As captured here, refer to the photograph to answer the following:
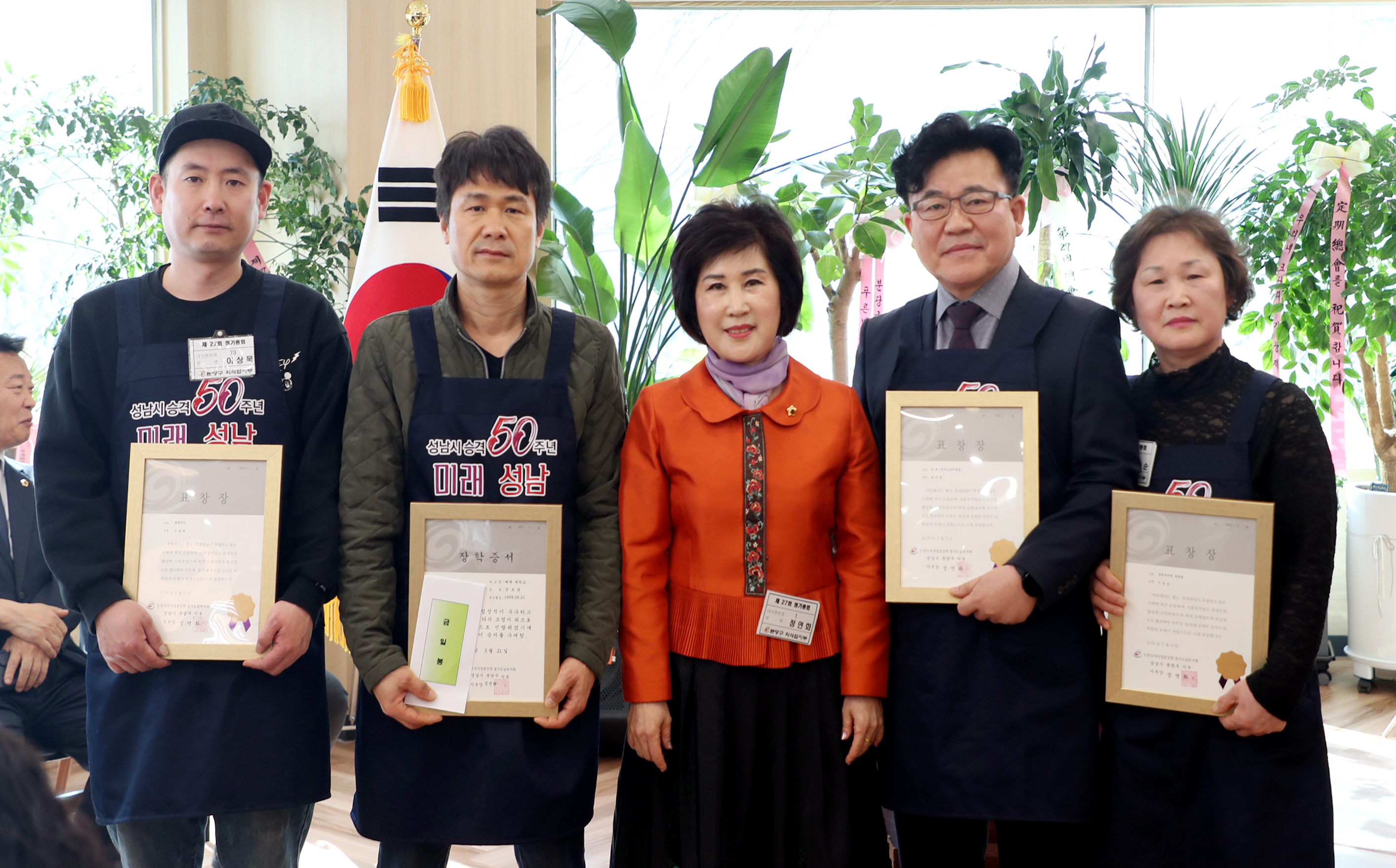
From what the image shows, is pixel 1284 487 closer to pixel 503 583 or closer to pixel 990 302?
pixel 990 302

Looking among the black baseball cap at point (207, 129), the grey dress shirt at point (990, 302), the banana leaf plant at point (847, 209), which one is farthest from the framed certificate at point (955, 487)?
the banana leaf plant at point (847, 209)

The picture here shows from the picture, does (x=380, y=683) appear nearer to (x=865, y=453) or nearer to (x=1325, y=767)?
(x=865, y=453)

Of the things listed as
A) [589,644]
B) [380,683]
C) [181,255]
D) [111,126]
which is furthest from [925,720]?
[111,126]

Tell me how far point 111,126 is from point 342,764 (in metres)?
2.84

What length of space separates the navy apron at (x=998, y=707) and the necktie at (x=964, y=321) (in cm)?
7

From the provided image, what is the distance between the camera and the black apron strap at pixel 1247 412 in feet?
5.66

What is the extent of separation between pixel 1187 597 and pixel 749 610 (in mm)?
754

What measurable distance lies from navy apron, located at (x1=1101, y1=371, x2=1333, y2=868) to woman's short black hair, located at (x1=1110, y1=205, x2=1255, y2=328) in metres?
0.19

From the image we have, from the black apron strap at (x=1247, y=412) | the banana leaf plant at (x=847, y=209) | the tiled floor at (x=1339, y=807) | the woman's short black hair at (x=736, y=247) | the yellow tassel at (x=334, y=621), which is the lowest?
the tiled floor at (x=1339, y=807)

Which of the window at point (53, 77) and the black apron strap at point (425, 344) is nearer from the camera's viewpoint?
the black apron strap at point (425, 344)

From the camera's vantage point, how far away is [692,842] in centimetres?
171

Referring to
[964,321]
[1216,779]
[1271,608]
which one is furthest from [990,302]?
[1216,779]

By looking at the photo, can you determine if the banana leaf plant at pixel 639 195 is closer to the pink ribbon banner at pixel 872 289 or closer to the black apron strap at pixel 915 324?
the pink ribbon banner at pixel 872 289

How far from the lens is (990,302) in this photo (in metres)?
1.84
